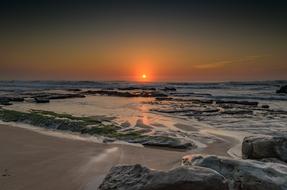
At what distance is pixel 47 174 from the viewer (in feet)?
17.8

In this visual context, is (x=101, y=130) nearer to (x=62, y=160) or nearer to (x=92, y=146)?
(x=92, y=146)

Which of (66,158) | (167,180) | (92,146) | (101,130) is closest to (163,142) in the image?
(92,146)

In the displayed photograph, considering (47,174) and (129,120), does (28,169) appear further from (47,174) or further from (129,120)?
(129,120)

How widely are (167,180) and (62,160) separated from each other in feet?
10.2

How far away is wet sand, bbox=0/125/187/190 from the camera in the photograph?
199 inches

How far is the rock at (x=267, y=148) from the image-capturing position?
19.6ft

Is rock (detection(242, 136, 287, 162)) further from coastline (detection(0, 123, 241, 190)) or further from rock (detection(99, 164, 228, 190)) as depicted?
rock (detection(99, 164, 228, 190))

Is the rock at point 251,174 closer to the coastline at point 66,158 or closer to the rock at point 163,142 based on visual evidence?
the coastline at point 66,158

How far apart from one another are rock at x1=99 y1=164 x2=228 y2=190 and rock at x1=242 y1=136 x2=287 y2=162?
2482 mm

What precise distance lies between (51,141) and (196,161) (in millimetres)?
4516

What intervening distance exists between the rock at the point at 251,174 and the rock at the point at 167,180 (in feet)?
1.50

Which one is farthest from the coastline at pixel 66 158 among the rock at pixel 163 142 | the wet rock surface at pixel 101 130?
the wet rock surface at pixel 101 130

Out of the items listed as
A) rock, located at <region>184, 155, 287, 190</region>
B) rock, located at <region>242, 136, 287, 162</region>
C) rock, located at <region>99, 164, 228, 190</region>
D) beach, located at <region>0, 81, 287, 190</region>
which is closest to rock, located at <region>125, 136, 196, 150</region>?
beach, located at <region>0, 81, 287, 190</region>

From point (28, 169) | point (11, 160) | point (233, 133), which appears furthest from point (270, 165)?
point (233, 133)
